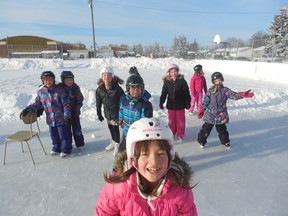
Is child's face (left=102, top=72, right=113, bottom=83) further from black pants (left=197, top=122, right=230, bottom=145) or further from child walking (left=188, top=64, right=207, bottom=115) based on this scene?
child walking (left=188, top=64, right=207, bottom=115)

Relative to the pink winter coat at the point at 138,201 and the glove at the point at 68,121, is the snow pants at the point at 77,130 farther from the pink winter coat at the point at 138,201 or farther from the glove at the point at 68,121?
the pink winter coat at the point at 138,201

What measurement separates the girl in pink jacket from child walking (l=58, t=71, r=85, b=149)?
118 inches

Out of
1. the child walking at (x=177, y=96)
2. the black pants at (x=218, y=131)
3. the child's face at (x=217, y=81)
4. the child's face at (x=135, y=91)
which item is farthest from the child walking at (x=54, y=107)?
the child's face at (x=217, y=81)

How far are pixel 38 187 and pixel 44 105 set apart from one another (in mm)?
1428

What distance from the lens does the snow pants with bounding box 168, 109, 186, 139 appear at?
17.1 feet

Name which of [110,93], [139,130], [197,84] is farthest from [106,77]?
[197,84]

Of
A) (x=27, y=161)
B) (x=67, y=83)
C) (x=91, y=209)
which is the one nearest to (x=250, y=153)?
(x=91, y=209)

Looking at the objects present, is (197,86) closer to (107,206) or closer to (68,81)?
(68,81)

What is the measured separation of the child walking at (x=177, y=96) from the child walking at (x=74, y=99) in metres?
1.84

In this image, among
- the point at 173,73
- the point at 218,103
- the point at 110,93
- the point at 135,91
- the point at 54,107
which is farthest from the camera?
the point at 173,73

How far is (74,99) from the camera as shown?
175 inches

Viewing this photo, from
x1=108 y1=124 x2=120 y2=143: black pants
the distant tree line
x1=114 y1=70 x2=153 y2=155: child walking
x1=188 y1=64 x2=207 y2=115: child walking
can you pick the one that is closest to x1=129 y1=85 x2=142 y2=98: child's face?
x1=114 y1=70 x2=153 y2=155: child walking

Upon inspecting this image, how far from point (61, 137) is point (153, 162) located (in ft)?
10.7

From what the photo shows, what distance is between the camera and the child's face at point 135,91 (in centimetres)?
351
